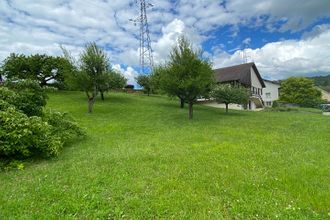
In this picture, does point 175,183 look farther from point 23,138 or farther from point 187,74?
point 187,74

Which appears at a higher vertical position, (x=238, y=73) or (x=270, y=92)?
(x=238, y=73)

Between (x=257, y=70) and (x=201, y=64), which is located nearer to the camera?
(x=201, y=64)

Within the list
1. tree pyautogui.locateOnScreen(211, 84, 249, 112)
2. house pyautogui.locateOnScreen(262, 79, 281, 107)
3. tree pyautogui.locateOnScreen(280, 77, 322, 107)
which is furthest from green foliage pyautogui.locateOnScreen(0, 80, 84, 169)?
tree pyautogui.locateOnScreen(280, 77, 322, 107)

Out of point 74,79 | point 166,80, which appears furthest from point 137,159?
point 74,79

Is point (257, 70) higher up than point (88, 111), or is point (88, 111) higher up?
point (257, 70)

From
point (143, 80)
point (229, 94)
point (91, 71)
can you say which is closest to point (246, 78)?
point (143, 80)

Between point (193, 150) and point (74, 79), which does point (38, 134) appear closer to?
point (193, 150)

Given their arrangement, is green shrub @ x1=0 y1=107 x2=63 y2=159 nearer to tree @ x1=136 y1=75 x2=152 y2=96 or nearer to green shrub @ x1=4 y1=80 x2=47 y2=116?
green shrub @ x1=4 y1=80 x2=47 y2=116

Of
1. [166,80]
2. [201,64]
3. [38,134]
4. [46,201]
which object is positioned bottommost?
[46,201]

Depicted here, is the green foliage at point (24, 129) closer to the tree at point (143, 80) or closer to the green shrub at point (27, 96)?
the green shrub at point (27, 96)

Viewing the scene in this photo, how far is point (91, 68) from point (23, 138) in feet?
41.7

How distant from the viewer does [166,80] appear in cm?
1705

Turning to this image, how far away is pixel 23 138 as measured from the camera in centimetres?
694

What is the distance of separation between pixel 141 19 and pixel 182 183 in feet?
100
